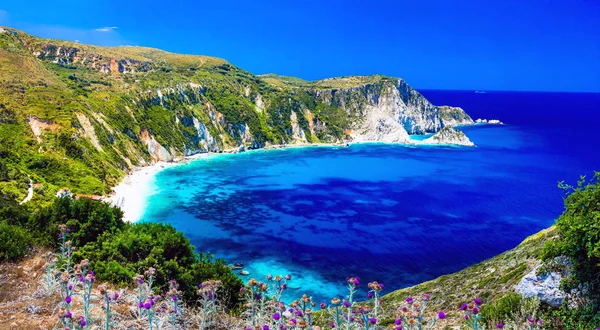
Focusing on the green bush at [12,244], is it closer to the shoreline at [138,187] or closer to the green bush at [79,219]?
the green bush at [79,219]

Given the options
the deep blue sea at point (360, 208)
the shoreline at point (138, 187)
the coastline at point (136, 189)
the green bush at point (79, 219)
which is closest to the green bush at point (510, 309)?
the green bush at point (79, 219)

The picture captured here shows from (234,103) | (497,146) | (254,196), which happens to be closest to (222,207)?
(254,196)

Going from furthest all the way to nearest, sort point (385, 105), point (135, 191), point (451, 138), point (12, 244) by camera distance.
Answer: point (385, 105)
point (451, 138)
point (135, 191)
point (12, 244)

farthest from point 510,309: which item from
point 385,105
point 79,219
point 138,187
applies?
point 385,105

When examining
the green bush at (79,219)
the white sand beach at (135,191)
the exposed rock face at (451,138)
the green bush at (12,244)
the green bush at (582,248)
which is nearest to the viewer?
the green bush at (12,244)

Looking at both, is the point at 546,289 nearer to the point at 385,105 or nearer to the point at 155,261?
the point at 155,261
